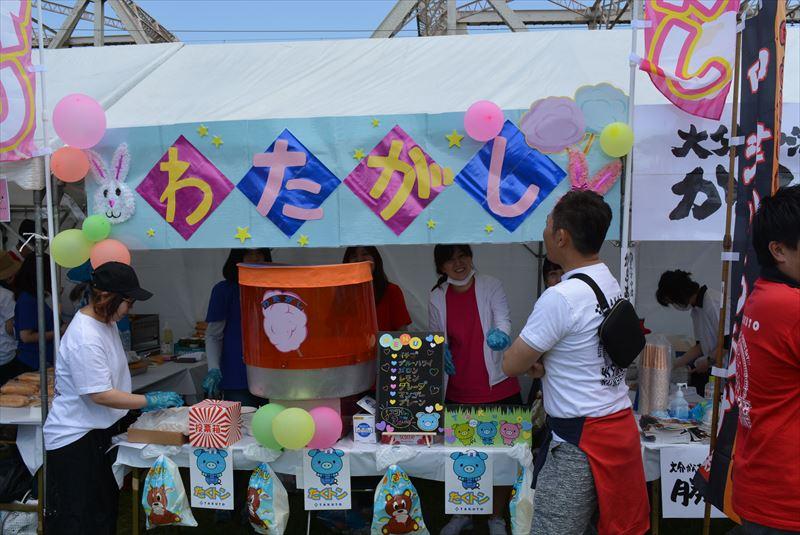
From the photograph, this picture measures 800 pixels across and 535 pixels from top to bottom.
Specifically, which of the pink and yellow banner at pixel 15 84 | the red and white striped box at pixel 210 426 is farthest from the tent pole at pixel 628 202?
the pink and yellow banner at pixel 15 84

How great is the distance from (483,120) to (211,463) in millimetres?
2093

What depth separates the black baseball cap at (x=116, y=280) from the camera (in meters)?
2.63

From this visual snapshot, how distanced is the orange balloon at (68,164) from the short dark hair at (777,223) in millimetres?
2921

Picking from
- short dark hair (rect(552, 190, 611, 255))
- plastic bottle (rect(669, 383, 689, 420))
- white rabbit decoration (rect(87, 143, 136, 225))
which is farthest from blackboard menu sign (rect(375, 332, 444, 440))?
white rabbit decoration (rect(87, 143, 136, 225))

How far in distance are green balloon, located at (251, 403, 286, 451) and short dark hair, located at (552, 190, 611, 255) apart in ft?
5.13

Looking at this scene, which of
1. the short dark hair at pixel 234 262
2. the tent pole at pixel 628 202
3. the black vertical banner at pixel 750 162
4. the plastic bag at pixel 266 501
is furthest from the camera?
the short dark hair at pixel 234 262

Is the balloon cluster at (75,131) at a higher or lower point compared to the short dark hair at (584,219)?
higher

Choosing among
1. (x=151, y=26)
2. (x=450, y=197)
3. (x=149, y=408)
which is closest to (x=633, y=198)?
(x=450, y=197)

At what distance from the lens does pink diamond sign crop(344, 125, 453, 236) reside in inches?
115

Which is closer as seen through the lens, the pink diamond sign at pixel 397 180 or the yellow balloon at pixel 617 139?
the yellow balloon at pixel 617 139

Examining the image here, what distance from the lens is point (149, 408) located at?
120 inches

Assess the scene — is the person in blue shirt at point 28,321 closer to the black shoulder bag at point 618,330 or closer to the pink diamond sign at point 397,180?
the pink diamond sign at point 397,180

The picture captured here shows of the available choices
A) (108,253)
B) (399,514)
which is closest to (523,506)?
(399,514)

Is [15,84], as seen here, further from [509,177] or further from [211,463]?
[509,177]
